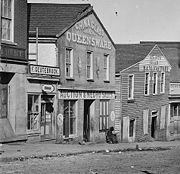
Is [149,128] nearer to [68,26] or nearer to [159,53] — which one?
[159,53]

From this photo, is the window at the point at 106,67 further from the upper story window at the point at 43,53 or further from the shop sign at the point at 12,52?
the shop sign at the point at 12,52

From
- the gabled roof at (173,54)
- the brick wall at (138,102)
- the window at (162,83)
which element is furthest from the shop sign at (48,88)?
the gabled roof at (173,54)

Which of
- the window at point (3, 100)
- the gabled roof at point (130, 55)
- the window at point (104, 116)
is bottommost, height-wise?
the window at point (104, 116)

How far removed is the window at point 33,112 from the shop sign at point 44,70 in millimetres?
1225

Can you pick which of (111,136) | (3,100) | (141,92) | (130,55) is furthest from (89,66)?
(3,100)

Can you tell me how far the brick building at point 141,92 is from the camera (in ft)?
114

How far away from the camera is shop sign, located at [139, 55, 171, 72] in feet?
122

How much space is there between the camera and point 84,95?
29609 millimetres

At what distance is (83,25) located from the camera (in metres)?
29.1

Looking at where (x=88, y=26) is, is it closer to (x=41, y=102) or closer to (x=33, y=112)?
(x=41, y=102)

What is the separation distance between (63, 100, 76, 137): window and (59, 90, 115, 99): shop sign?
365 mm

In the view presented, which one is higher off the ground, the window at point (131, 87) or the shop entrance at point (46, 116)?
the window at point (131, 87)

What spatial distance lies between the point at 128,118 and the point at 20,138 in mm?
14404

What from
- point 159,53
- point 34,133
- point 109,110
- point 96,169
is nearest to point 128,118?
point 109,110
